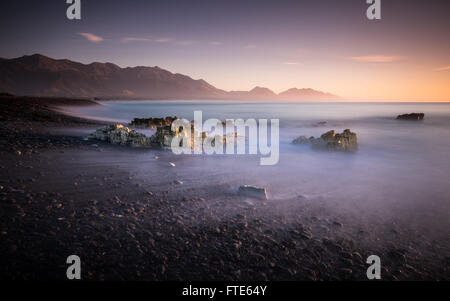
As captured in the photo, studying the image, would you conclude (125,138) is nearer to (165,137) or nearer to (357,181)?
(165,137)

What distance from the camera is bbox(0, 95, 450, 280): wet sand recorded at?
268cm

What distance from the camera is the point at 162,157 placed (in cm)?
752

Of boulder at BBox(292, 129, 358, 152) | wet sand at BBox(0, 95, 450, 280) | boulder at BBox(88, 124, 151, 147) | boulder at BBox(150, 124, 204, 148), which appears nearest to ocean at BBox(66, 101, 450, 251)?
wet sand at BBox(0, 95, 450, 280)

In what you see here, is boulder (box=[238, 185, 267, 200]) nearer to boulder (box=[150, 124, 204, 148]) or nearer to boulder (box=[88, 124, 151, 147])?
boulder (box=[150, 124, 204, 148])

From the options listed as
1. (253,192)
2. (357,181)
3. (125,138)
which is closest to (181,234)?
(253,192)

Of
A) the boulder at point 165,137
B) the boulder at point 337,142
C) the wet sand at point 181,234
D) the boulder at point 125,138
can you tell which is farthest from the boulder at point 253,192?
the boulder at point 337,142

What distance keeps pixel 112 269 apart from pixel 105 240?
0.58 meters

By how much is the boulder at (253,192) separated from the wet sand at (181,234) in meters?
0.20

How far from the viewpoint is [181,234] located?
10.9ft

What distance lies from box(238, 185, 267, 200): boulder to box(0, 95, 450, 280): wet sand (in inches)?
7.8

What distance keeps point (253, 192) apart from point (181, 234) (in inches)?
76.7
